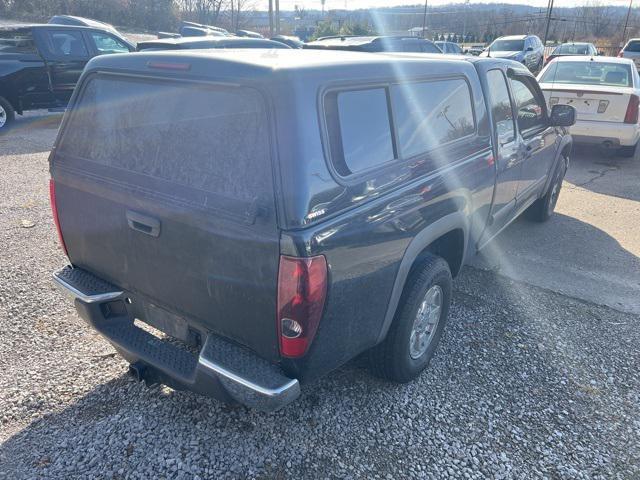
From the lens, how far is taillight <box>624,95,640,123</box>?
7762 millimetres

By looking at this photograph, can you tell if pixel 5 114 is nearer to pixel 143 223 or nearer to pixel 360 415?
pixel 143 223

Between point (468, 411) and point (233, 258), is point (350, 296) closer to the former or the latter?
point (233, 258)

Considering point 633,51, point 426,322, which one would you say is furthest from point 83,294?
point 633,51

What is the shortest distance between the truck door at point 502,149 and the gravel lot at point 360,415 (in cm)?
87

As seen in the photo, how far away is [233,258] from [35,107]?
9967 millimetres

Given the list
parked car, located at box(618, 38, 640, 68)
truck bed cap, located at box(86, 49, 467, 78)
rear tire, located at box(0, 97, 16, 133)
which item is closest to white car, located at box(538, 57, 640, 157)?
truck bed cap, located at box(86, 49, 467, 78)

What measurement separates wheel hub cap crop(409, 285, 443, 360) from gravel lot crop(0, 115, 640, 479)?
8.8 inches

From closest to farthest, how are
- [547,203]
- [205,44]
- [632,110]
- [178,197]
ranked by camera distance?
[178,197], [547,203], [632,110], [205,44]

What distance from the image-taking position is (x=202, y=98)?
2.23 meters

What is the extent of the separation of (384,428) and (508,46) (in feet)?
70.7

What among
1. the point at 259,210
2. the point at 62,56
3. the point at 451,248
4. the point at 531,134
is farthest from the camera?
the point at 62,56

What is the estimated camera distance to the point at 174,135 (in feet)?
7.64

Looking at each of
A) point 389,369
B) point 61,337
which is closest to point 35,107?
point 61,337

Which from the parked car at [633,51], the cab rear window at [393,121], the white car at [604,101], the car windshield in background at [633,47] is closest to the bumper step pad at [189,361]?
the cab rear window at [393,121]
